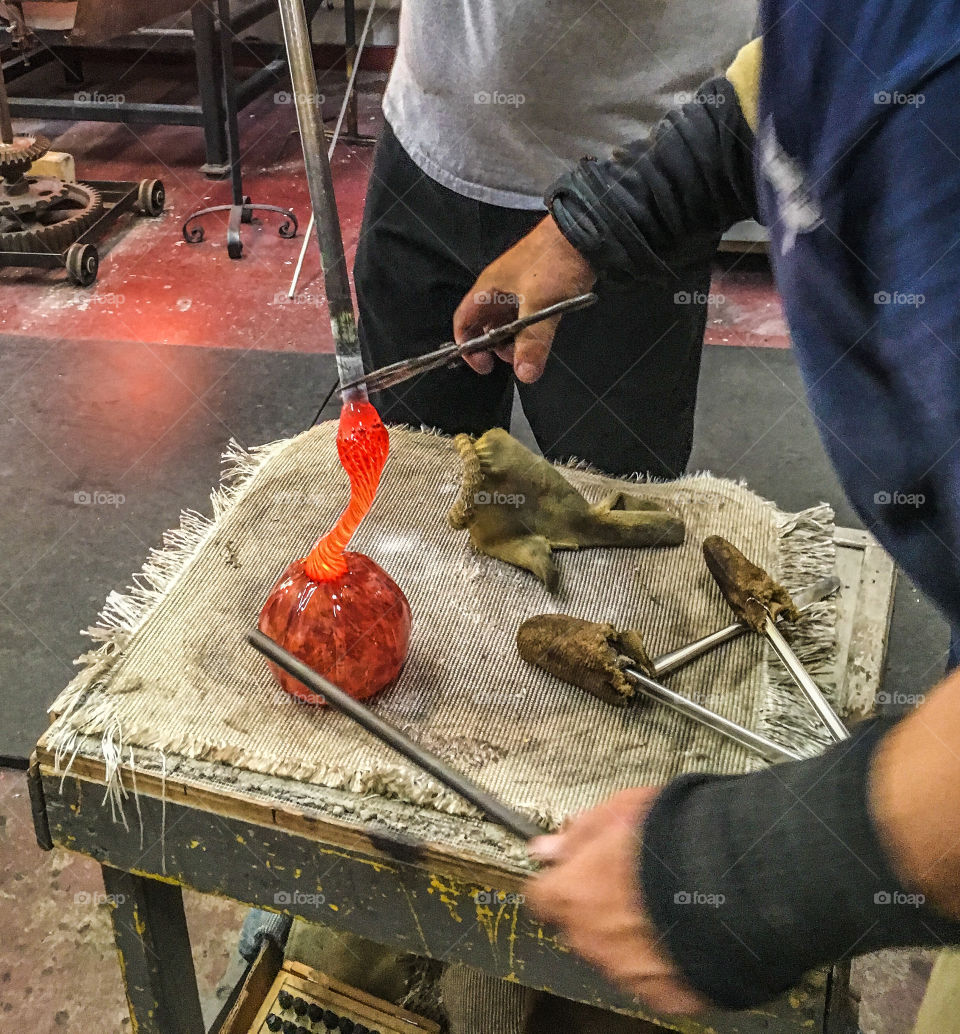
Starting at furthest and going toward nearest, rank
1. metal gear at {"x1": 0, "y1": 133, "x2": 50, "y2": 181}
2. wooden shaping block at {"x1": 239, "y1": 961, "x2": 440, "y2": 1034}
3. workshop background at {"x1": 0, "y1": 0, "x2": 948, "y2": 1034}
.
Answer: metal gear at {"x1": 0, "y1": 133, "x2": 50, "y2": 181}
workshop background at {"x1": 0, "y1": 0, "x2": 948, "y2": 1034}
wooden shaping block at {"x1": 239, "y1": 961, "x2": 440, "y2": 1034}

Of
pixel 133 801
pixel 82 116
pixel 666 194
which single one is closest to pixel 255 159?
pixel 82 116

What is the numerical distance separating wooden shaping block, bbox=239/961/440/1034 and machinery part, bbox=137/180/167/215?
2569mm

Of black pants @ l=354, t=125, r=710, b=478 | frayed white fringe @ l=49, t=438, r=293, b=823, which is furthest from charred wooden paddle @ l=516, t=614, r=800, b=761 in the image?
black pants @ l=354, t=125, r=710, b=478

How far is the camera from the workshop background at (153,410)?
4.30 ft

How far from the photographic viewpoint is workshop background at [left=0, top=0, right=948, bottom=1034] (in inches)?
51.6

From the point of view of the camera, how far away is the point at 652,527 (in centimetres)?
104

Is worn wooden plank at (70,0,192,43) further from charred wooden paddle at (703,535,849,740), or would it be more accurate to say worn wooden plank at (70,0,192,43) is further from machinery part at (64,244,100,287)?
charred wooden paddle at (703,535,849,740)

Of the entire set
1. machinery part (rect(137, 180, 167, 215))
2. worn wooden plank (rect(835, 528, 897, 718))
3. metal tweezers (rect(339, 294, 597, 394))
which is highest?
metal tweezers (rect(339, 294, 597, 394))

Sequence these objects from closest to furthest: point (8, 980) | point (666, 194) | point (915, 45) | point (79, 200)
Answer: point (915, 45)
point (666, 194)
point (8, 980)
point (79, 200)

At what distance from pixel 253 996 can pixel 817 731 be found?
692 millimetres

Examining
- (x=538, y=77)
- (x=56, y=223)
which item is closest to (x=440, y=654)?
(x=538, y=77)

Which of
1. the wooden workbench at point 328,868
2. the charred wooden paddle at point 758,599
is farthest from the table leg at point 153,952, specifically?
the charred wooden paddle at point 758,599

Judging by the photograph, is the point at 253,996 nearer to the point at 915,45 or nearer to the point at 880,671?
the point at 880,671

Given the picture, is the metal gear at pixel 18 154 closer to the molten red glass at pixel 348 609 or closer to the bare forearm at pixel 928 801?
the molten red glass at pixel 348 609
